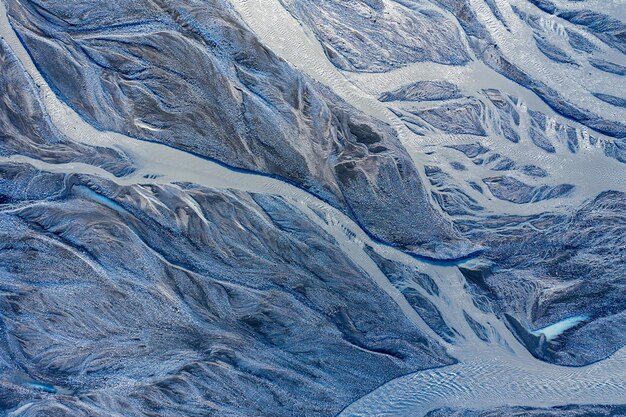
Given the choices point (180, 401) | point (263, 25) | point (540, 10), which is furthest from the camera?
point (540, 10)

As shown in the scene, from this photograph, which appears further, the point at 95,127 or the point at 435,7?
the point at 435,7

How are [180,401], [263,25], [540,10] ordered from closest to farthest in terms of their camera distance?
[180,401]
[263,25]
[540,10]

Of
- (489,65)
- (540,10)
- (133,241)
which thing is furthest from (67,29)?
(540,10)

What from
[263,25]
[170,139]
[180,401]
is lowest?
[180,401]

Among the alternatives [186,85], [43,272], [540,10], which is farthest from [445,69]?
[43,272]

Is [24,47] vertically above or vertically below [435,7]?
below

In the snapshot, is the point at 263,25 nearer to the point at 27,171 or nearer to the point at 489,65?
the point at 489,65
